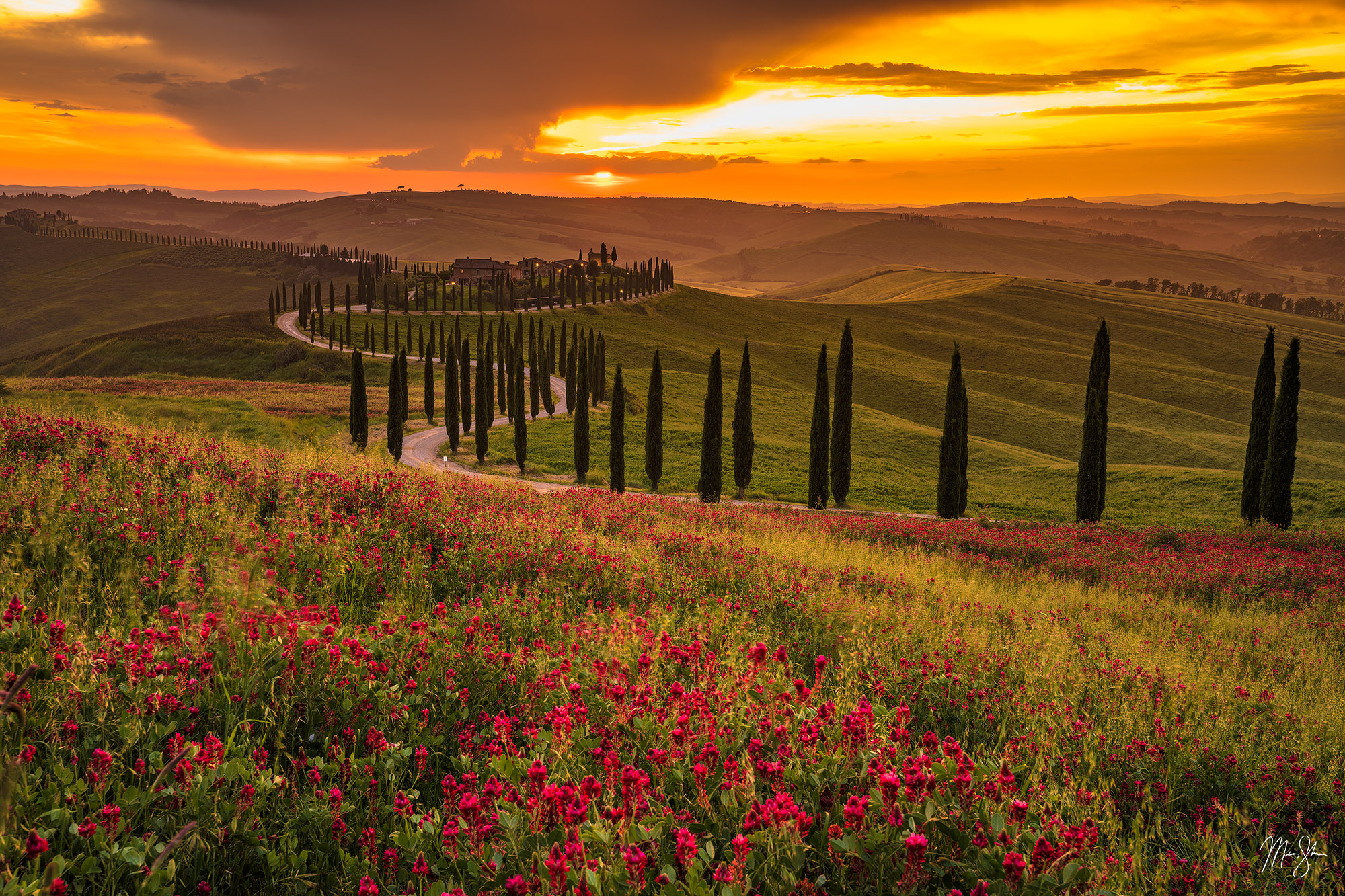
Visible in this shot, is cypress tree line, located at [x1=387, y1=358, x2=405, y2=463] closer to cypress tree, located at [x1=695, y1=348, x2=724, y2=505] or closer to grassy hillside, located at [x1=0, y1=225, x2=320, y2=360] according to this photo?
cypress tree, located at [x1=695, y1=348, x2=724, y2=505]

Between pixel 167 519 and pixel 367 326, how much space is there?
4510 inches

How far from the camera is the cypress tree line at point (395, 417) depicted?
174 ft

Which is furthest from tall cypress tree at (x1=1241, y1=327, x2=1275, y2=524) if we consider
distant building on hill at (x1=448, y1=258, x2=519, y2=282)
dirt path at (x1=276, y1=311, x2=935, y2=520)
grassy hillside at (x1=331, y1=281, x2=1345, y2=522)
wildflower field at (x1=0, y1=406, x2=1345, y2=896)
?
distant building on hill at (x1=448, y1=258, x2=519, y2=282)

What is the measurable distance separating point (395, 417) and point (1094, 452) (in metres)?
48.2

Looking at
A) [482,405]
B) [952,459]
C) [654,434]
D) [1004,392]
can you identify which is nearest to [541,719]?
[952,459]

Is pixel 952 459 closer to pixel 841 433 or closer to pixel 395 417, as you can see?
pixel 841 433

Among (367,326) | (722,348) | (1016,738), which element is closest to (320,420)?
(367,326)

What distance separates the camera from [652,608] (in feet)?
25.6

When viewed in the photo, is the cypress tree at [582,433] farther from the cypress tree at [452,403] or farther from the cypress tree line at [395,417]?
the cypress tree at [452,403]

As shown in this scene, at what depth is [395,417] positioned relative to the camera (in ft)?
173

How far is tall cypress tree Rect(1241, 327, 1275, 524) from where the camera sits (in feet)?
129

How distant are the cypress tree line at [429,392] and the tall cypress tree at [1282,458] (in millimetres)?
66198

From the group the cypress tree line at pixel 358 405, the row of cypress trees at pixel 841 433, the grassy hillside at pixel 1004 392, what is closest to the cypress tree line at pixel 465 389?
the row of cypress trees at pixel 841 433

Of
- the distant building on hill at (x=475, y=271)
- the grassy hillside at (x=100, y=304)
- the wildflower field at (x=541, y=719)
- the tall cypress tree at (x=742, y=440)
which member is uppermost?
the distant building on hill at (x=475, y=271)
